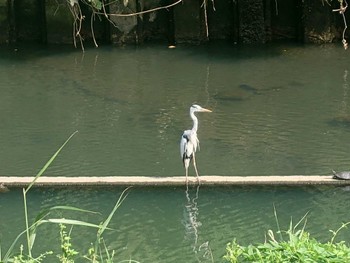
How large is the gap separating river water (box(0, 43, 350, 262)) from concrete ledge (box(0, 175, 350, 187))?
7 centimetres

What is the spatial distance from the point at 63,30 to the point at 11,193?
27.0 ft

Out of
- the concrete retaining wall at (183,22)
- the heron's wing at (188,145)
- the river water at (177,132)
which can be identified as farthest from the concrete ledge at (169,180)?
the concrete retaining wall at (183,22)

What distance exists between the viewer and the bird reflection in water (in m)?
6.87

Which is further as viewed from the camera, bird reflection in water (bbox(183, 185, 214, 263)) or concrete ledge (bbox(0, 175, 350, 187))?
concrete ledge (bbox(0, 175, 350, 187))

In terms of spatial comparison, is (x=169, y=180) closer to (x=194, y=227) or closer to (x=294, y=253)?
(x=194, y=227)

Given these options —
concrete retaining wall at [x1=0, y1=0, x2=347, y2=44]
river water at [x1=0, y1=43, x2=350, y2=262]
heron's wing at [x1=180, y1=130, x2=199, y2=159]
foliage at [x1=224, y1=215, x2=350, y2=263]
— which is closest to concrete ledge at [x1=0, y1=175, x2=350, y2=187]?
river water at [x1=0, y1=43, x2=350, y2=262]

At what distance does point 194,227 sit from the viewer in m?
7.48

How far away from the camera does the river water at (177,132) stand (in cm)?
752

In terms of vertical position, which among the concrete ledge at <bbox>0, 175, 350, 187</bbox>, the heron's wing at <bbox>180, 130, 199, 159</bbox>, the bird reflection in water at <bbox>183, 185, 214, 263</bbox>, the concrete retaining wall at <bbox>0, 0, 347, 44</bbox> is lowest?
the bird reflection in water at <bbox>183, 185, 214, 263</bbox>

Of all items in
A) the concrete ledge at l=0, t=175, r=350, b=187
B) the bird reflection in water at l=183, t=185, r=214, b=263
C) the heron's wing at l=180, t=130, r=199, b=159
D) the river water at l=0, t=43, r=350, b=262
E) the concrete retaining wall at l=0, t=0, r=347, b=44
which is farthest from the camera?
the concrete retaining wall at l=0, t=0, r=347, b=44

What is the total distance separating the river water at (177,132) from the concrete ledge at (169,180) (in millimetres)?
74

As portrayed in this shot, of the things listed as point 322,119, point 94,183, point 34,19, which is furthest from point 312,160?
point 34,19

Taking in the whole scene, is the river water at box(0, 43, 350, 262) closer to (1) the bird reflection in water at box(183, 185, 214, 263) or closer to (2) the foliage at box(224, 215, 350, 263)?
(1) the bird reflection in water at box(183, 185, 214, 263)

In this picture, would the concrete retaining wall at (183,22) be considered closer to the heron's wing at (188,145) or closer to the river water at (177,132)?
the river water at (177,132)
